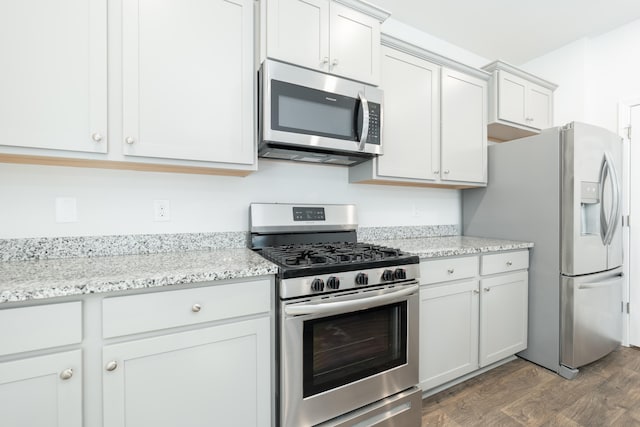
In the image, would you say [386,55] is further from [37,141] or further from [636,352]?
[636,352]

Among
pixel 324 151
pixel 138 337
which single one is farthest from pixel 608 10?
pixel 138 337

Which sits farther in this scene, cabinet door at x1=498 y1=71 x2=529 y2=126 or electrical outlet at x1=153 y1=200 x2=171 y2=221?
cabinet door at x1=498 y1=71 x2=529 y2=126

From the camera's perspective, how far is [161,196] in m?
1.67

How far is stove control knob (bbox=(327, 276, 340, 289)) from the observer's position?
1322 millimetres

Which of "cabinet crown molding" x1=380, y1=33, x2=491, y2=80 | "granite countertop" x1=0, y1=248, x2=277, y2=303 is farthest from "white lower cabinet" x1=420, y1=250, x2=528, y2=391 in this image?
"cabinet crown molding" x1=380, y1=33, x2=491, y2=80

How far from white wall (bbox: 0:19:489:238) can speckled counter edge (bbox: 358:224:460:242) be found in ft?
0.18

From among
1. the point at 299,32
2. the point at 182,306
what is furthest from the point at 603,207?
the point at 182,306

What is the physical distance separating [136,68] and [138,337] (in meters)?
1.13

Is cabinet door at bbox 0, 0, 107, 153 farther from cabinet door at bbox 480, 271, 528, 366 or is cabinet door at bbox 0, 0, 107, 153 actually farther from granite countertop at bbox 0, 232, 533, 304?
cabinet door at bbox 480, 271, 528, 366

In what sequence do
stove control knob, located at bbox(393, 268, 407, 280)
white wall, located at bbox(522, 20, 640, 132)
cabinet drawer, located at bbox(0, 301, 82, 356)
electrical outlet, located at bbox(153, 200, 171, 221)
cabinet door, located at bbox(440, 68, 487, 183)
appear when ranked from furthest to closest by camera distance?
white wall, located at bbox(522, 20, 640, 132)
cabinet door, located at bbox(440, 68, 487, 183)
electrical outlet, located at bbox(153, 200, 171, 221)
stove control knob, located at bbox(393, 268, 407, 280)
cabinet drawer, located at bbox(0, 301, 82, 356)

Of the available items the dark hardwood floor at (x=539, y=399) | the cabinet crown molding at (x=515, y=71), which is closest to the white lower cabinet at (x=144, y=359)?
the dark hardwood floor at (x=539, y=399)

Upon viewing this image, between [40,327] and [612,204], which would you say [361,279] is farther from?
[612,204]

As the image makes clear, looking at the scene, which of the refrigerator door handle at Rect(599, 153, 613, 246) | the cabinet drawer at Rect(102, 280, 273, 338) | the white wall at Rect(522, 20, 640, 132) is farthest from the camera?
the white wall at Rect(522, 20, 640, 132)

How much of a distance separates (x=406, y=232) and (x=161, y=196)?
182 cm
